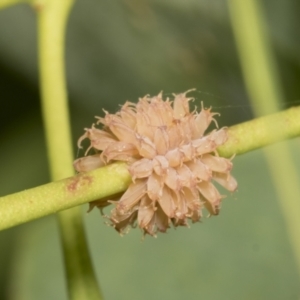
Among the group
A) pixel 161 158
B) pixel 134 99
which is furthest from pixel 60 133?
pixel 134 99

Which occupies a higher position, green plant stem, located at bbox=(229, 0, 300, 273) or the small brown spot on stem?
green plant stem, located at bbox=(229, 0, 300, 273)

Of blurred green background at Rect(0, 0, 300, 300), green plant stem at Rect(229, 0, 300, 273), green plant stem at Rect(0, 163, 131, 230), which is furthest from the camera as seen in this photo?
blurred green background at Rect(0, 0, 300, 300)

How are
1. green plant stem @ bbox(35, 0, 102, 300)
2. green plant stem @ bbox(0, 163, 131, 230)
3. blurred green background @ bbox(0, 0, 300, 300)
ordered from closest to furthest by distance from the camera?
green plant stem @ bbox(0, 163, 131, 230)
green plant stem @ bbox(35, 0, 102, 300)
blurred green background @ bbox(0, 0, 300, 300)

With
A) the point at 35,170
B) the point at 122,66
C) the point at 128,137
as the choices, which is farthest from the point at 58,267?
the point at 128,137

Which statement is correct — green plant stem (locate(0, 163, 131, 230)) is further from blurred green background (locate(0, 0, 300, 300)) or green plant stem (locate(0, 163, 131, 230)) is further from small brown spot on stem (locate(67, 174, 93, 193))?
blurred green background (locate(0, 0, 300, 300))

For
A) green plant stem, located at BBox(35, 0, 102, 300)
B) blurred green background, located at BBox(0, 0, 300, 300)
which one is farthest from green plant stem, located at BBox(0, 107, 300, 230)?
blurred green background, located at BBox(0, 0, 300, 300)

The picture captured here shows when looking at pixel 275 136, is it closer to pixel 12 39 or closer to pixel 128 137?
pixel 128 137

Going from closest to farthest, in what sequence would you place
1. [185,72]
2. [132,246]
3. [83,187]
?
[83,187], [132,246], [185,72]
